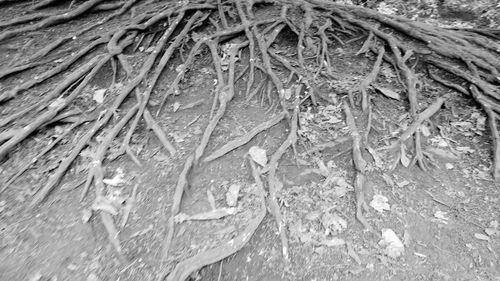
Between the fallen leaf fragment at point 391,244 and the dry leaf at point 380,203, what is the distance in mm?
209

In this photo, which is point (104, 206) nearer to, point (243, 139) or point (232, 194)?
point (232, 194)

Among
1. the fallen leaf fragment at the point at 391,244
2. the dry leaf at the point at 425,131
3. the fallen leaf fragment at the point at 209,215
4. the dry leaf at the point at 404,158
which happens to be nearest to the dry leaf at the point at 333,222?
the fallen leaf fragment at the point at 391,244

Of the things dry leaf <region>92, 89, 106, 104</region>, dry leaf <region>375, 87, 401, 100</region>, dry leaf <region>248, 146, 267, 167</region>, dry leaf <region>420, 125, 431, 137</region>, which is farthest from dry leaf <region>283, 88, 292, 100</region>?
dry leaf <region>92, 89, 106, 104</region>

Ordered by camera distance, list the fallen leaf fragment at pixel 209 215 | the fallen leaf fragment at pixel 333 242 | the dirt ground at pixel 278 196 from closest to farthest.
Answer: the dirt ground at pixel 278 196, the fallen leaf fragment at pixel 333 242, the fallen leaf fragment at pixel 209 215

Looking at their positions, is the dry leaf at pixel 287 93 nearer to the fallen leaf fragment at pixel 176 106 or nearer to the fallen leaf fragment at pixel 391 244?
the fallen leaf fragment at pixel 176 106

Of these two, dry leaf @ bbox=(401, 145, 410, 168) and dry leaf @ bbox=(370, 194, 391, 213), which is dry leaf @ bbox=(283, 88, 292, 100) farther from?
dry leaf @ bbox=(370, 194, 391, 213)

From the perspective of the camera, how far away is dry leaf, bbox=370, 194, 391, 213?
3.19m

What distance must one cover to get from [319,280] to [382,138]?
5.30 feet

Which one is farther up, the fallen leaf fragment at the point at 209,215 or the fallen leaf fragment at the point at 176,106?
the fallen leaf fragment at the point at 176,106

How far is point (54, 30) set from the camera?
502 centimetres

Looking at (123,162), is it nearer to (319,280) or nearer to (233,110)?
(233,110)

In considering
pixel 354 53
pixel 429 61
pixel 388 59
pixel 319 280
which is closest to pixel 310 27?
pixel 354 53

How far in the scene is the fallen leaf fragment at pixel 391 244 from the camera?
2.91 metres

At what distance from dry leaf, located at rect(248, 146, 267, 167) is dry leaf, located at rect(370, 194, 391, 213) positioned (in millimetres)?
983
